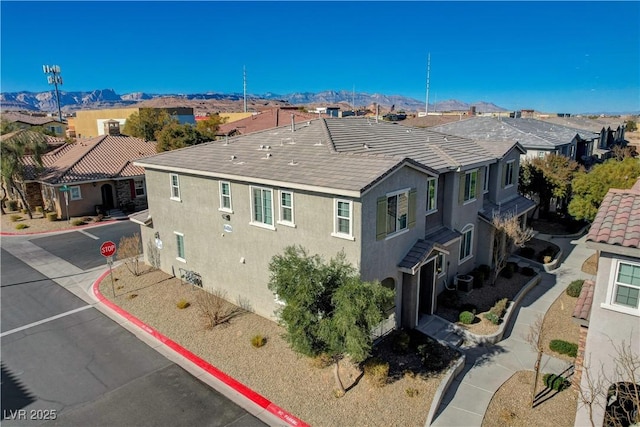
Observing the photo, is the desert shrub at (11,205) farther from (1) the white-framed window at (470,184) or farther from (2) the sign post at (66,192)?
(1) the white-framed window at (470,184)

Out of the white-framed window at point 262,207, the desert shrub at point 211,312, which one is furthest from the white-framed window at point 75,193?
the white-framed window at point 262,207

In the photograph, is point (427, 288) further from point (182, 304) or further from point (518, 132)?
point (518, 132)

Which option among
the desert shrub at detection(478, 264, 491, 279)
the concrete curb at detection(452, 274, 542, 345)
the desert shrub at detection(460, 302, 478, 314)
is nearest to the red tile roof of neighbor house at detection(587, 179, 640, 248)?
the concrete curb at detection(452, 274, 542, 345)

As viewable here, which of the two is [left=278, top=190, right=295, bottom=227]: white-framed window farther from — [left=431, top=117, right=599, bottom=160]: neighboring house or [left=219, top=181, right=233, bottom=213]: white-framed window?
[left=431, top=117, right=599, bottom=160]: neighboring house

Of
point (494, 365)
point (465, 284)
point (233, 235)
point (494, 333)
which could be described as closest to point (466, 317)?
point (494, 333)

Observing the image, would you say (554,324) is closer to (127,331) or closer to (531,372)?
(531,372)

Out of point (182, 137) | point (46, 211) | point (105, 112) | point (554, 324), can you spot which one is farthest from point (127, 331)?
point (105, 112)
